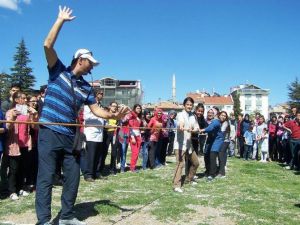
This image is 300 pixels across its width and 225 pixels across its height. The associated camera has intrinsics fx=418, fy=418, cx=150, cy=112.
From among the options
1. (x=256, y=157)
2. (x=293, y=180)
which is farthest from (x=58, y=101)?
(x=256, y=157)

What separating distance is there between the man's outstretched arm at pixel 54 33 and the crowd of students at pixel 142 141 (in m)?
1.25

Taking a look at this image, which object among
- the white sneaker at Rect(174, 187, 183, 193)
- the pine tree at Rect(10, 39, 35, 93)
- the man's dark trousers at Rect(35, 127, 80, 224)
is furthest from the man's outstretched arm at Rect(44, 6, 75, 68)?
the pine tree at Rect(10, 39, 35, 93)

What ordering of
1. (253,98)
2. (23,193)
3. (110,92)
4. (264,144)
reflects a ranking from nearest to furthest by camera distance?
(23,193), (264,144), (110,92), (253,98)

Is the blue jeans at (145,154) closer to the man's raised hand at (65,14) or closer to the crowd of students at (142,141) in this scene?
the crowd of students at (142,141)

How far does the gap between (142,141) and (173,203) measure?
619cm

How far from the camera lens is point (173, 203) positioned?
7.53 m

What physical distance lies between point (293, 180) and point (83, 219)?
794cm

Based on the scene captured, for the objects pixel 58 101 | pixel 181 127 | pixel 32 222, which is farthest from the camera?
pixel 181 127

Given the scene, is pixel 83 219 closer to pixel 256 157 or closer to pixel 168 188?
pixel 168 188

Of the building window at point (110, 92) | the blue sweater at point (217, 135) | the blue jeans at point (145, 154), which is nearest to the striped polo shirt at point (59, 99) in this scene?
the blue sweater at point (217, 135)

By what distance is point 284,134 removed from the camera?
17.9 metres

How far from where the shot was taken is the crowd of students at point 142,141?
781 centimetres

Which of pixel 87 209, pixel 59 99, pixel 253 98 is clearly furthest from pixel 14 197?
pixel 253 98

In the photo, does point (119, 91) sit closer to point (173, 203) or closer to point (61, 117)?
point (173, 203)
